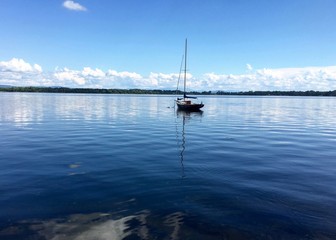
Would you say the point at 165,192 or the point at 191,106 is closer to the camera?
the point at 165,192

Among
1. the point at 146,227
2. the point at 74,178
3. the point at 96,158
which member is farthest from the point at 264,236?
the point at 96,158

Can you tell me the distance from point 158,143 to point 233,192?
→ 1277 centimetres

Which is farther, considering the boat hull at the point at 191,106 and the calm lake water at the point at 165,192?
the boat hull at the point at 191,106

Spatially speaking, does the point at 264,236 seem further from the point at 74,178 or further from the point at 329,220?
the point at 74,178

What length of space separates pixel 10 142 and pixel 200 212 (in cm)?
1902

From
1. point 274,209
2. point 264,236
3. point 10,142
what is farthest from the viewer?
point 10,142

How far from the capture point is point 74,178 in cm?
1404

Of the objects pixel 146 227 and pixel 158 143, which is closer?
pixel 146 227

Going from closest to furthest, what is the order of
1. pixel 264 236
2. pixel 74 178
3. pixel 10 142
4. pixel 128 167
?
Answer: 1. pixel 264 236
2. pixel 74 178
3. pixel 128 167
4. pixel 10 142

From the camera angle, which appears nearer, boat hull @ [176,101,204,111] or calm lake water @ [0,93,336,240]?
calm lake water @ [0,93,336,240]

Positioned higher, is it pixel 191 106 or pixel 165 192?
pixel 191 106

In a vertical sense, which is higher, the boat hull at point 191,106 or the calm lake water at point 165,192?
the boat hull at point 191,106

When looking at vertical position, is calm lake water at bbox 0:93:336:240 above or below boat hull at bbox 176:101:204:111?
below

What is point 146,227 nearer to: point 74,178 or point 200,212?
point 200,212
